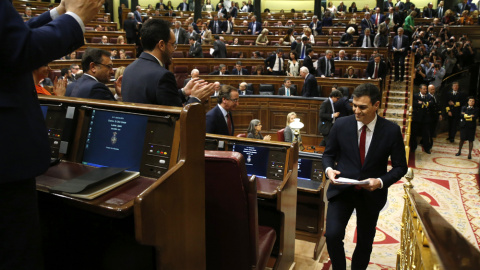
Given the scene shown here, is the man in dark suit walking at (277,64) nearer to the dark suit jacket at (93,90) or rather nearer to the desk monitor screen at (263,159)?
the desk monitor screen at (263,159)

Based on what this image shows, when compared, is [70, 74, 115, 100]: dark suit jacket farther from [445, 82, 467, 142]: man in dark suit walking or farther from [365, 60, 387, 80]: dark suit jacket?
[445, 82, 467, 142]: man in dark suit walking

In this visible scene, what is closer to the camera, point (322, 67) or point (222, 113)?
point (222, 113)

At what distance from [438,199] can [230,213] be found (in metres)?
5.01

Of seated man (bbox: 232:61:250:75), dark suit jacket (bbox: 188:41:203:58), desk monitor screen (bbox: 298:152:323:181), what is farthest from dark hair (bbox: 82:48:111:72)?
dark suit jacket (bbox: 188:41:203:58)

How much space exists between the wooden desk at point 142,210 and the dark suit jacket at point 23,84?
243 mm

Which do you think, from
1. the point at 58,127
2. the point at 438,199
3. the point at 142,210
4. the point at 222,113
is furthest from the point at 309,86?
the point at 142,210

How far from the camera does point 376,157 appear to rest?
2.76 metres

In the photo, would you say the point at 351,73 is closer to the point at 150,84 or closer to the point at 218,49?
the point at 218,49

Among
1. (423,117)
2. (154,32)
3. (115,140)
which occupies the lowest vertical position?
(423,117)

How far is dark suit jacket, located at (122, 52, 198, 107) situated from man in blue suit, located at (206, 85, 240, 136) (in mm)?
1399

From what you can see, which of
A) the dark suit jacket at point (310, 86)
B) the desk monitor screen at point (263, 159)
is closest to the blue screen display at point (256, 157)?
the desk monitor screen at point (263, 159)

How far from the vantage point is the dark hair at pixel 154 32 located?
232 centimetres

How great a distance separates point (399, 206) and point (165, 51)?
4.41m

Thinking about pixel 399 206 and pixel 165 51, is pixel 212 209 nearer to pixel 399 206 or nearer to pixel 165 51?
pixel 165 51
